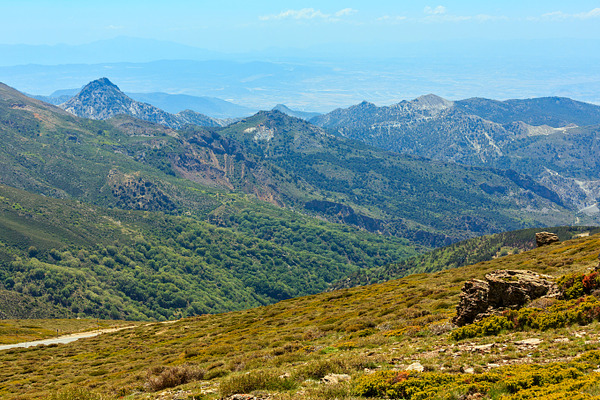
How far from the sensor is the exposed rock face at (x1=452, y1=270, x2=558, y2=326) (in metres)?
29.2

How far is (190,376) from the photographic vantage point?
29.5 meters

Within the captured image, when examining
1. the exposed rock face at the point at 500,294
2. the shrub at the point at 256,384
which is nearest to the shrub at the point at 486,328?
the exposed rock face at the point at 500,294

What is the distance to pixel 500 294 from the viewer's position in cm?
2972

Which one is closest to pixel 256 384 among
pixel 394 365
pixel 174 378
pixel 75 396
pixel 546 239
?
pixel 394 365

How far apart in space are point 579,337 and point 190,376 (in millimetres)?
25674

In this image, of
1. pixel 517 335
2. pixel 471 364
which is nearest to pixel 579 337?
pixel 517 335

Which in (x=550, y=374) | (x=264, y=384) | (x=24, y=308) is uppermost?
(x=550, y=374)

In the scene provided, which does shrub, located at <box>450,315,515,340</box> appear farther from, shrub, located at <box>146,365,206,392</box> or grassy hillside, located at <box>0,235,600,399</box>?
shrub, located at <box>146,365,206,392</box>

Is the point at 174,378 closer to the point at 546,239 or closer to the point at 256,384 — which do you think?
the point at 256,384

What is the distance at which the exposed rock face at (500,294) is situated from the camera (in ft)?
95.9

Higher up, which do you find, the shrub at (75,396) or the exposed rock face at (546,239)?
the shrub at (75,396)

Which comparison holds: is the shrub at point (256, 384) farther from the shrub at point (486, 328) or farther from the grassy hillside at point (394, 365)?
the shrub at point (486, 328)

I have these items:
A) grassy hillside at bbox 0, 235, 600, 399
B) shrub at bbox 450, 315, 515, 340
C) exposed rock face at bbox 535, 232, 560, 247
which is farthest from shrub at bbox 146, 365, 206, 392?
exposed rock face at bbox 535, 232, 560, 247

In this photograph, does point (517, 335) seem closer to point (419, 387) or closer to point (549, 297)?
point (549, 297)
